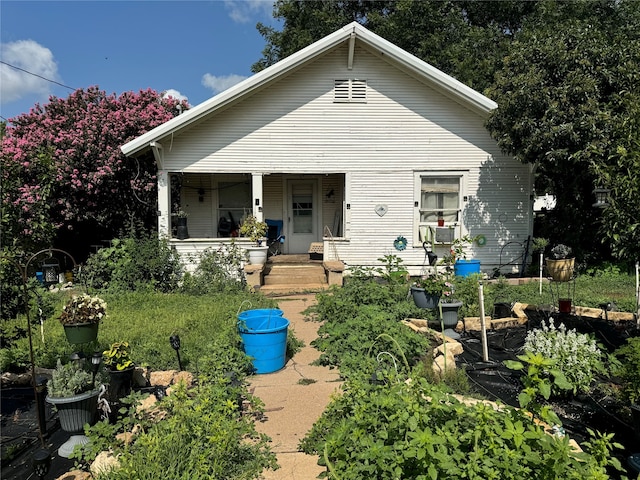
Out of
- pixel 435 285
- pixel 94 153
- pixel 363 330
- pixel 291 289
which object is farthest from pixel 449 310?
pixel 94 153

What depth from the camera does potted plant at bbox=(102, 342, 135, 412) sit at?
3775mm

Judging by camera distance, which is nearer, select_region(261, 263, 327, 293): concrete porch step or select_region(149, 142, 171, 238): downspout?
select_region(261, 263, 327, 293): concrete porch step

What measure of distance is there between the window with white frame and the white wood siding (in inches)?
8.6

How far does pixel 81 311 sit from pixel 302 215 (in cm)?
896

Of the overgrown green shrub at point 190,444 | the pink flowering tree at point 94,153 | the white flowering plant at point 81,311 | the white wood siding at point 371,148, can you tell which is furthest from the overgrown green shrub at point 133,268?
the overgrown green shrub at point 190,444

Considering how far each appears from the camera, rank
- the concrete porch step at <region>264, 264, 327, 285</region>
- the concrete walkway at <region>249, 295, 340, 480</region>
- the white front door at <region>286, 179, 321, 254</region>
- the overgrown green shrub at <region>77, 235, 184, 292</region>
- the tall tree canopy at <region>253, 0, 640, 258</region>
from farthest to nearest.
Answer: the white front door at <region>286, 179, 321, 254</region> < the concrete porch step at <region>264, 264, 327, 285</region> < the overgrown green shrub at <region>77, 235, 184, 292</region> < the tall tree canopy at <region>253, 0, 640, 258</region> < the concrete walkway at <region>249, 295, 340, 480</region>

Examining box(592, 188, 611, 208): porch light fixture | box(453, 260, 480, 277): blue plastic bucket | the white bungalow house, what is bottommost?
box(453, 260, 480, 277): blue plastic bucket

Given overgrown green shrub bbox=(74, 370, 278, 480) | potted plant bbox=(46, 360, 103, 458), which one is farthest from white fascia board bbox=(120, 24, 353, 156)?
overgrown green shrub bbox=(74, 370, 278, 480)

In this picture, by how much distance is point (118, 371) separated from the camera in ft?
12.5

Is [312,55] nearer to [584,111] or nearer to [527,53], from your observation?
[527,53]

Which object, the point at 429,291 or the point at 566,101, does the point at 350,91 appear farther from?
the point at 429,291

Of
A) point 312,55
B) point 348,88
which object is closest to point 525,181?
point 348,88

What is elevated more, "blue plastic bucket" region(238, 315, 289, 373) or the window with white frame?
the window with white frame

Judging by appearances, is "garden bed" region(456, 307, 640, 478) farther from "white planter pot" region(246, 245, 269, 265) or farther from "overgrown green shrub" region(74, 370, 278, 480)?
"white planter pot" region(246, 245, 269, 265)
